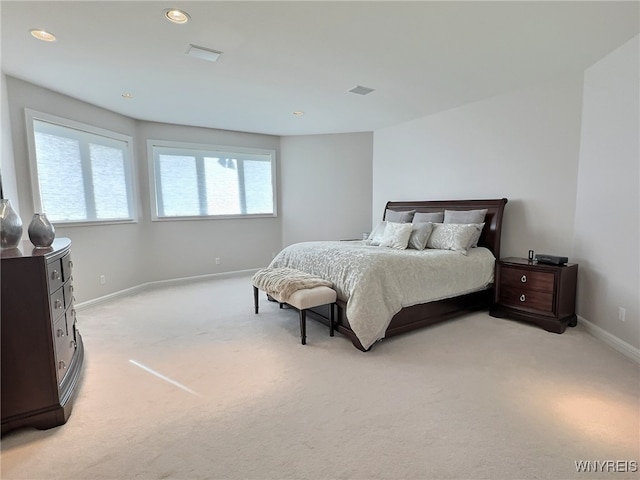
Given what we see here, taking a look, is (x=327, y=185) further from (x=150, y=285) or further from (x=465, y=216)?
(x=150, y=285)

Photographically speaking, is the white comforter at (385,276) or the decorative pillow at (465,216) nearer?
the white comforter at (385,276)

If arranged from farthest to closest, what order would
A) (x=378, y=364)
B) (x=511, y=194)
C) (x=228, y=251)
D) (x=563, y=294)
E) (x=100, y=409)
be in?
(x=228, y=251) < (x=511, y=194) < (x=563, y=294) < (x=378, y=364) < (x=100, y=409)

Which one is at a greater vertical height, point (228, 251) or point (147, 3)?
point (147, 3)

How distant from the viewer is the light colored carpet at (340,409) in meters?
1.54

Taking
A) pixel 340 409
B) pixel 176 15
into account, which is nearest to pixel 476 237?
pixel 340 409

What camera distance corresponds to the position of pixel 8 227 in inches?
Result: 76.1

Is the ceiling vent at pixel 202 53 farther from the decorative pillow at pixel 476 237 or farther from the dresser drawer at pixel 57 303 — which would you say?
the decorative pillow at pixel 476 237

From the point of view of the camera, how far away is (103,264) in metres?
4.30

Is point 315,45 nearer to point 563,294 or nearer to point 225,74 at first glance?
point 225,74

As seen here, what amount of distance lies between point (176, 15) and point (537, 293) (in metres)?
3.95

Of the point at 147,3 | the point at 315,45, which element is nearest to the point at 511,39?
the point at 315,45

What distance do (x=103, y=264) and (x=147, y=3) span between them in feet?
11.4

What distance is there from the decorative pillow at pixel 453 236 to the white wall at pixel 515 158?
65 cm

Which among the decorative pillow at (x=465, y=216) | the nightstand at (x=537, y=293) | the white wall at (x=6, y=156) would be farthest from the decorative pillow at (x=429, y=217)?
the white wall at (x=6, y=156)
